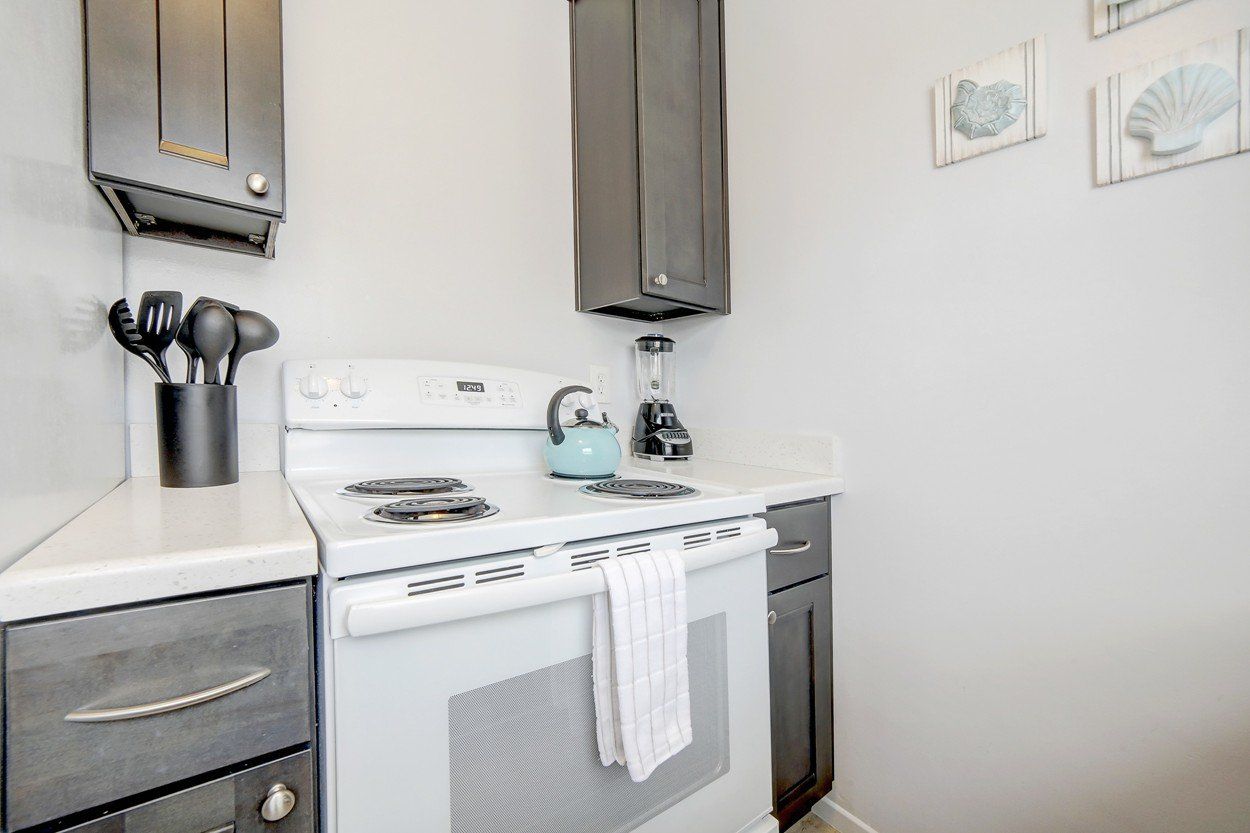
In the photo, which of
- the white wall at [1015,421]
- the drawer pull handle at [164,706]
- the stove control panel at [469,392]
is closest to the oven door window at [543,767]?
the drawer pull handle at [164,706]

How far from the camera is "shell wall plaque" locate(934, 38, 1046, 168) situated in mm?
1011

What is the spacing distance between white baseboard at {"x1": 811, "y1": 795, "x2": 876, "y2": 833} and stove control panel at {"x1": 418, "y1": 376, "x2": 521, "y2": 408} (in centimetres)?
136

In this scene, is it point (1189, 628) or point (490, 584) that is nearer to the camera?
point (490, 584)

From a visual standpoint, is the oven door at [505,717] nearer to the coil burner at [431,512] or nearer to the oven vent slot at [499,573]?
the oven vent slot at [499,573]

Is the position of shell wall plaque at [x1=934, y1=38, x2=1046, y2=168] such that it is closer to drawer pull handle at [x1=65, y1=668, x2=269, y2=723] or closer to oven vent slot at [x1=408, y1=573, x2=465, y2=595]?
oven vent slot at [x1=408, y1=573, x2=465, y2=595]

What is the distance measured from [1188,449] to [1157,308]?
247mm

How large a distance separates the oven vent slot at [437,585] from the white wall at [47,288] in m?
0.38

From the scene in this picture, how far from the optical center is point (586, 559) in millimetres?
787

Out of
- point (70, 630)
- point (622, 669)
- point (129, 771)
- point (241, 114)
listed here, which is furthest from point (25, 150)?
point (622, 669)

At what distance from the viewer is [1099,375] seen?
961 millimetres

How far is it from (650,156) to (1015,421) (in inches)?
44.2

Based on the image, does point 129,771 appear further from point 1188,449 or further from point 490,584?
point 1188,449

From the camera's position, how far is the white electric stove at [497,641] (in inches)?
24.1

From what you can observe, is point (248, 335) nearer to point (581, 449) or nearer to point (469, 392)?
point (469, 392)
